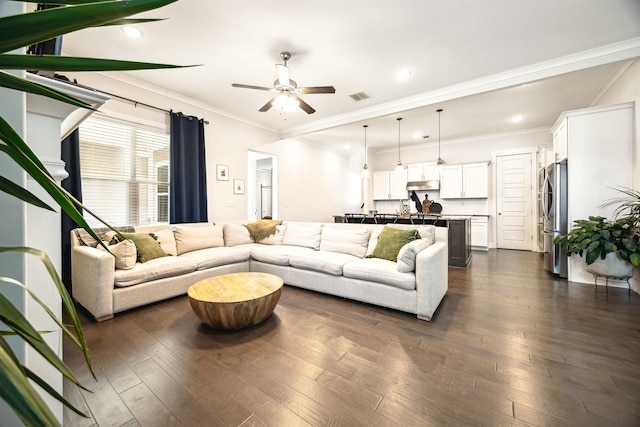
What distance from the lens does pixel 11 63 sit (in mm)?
375

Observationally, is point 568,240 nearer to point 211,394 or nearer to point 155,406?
point 211,394

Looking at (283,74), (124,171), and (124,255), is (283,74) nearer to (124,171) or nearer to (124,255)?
(124,255)

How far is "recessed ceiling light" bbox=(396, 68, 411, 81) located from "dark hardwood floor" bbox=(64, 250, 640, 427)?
9.57 ft

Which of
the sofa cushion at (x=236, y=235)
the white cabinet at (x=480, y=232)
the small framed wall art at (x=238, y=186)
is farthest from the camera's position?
the white cabinet at (x=480, y=232)

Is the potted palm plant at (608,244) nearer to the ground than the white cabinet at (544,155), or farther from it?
nearer to the ground

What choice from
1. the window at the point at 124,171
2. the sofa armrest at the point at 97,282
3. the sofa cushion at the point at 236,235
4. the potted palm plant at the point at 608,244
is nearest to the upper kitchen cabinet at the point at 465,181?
the potted palm plant at the point at 608,244

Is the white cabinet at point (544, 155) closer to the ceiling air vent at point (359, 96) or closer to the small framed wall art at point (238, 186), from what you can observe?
the ceiling air vent at point (359, 96)

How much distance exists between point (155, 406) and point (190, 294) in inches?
36.5

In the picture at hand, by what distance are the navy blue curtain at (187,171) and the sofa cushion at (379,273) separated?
2.72 metres

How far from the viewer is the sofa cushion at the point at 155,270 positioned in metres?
2.64

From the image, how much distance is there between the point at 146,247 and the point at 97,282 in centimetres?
66

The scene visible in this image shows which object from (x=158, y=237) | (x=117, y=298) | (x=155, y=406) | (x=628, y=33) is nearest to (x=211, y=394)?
(x=155, y=406)

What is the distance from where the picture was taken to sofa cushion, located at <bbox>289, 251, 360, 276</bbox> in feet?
10.0

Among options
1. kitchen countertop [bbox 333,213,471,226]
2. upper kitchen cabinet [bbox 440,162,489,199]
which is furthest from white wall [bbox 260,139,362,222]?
upper kitchen cabinet [bbox 440,162,489,199]
